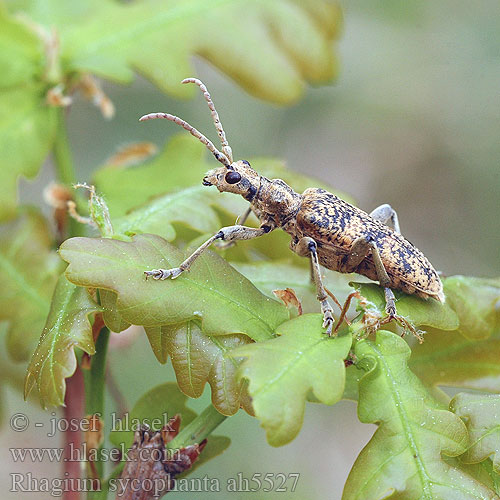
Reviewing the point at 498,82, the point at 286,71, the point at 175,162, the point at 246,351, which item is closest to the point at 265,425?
the point at 246,351

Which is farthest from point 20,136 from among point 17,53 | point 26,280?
point 26,280

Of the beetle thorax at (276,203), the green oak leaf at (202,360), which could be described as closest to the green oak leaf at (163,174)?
the beetle thorax at (276,203)

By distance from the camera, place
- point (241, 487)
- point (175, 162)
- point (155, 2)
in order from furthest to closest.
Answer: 1. point (241, 487)
2. point (155, 2)
3. point (175, 162)

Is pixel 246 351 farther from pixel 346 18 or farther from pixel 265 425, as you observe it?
pixel 346 18

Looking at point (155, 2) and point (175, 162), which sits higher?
point (155, 2)

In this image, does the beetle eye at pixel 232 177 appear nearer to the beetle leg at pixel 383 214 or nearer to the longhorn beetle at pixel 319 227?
the longhorn beetle at pixel 319 227

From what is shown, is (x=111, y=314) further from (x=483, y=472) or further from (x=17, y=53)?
(x=17, y=53)

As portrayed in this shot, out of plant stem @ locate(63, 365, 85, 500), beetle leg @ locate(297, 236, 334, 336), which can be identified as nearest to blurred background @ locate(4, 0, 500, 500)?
beetle leg @ locate(297, 236, 334, 336)
